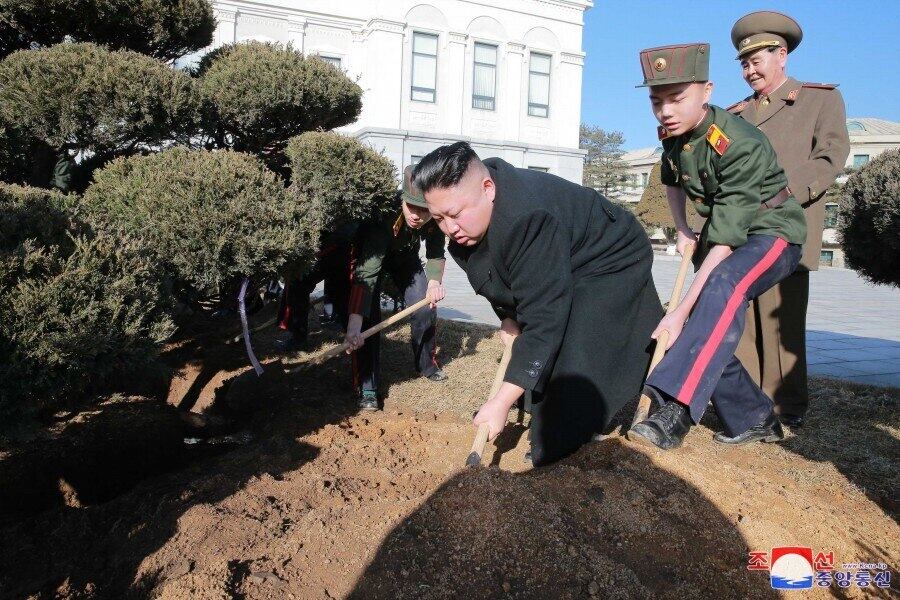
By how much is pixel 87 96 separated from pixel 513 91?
75.6ft

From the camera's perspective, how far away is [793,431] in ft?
12.7

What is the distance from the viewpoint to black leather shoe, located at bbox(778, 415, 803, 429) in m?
3.96

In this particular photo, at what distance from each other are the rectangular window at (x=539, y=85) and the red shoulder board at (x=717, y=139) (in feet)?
76.7

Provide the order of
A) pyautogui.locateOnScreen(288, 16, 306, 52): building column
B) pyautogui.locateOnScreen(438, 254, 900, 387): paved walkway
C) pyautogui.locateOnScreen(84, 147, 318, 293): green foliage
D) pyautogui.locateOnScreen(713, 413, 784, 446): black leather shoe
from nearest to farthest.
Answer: pyautogui.locateOnScreen(84, 147, 318, 293): green foliage
pyautogui.locateOnScreen(713, 413, 784, 446): black leather shoe
pyautogui.locateOnScreen(438, 254, 900, 387): paved walkway
pyautogui.locateOnScreen(288, 16, 306, 52): building column

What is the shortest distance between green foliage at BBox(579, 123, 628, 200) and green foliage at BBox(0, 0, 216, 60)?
43.1 metres

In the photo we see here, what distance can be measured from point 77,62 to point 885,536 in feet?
13.4

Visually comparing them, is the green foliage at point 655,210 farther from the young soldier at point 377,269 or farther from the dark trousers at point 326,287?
the young soldier at point 377,269

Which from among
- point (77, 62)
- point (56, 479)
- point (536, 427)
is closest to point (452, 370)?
point (536, 427)

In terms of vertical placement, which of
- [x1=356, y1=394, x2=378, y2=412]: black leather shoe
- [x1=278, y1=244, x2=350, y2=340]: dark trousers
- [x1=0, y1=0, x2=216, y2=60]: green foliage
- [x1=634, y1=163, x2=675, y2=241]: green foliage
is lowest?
[x1=356, y1=394, x2=378, y2=412]: black leather shoe

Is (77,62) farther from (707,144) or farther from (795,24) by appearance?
(795,24)

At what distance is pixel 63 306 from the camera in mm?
2100

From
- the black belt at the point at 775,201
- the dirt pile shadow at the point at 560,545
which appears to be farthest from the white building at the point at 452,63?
the dirt pile shadow at the point at 560,545

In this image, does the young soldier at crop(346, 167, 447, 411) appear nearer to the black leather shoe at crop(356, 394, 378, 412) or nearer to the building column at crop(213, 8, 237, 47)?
the black leather shoe at crop(356, 394, 378, 412)

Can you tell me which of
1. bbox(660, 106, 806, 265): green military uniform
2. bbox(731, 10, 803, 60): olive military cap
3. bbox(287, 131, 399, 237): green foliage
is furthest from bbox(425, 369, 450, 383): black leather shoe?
bbox(731, 10, 803, 60): olive military cap
